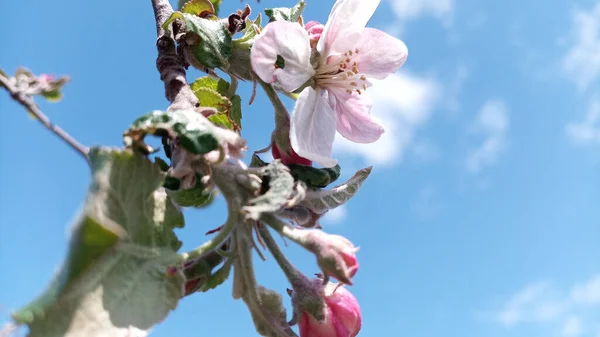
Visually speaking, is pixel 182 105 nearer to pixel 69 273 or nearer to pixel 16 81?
pixel 16 81

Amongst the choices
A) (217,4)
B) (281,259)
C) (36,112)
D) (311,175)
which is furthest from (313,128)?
(217,4)

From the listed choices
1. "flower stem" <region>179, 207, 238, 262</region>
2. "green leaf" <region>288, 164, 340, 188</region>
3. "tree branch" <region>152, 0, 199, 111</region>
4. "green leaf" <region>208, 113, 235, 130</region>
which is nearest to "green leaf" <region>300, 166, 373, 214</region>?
"green leaf" <region>288, 164, 340, 188</region>

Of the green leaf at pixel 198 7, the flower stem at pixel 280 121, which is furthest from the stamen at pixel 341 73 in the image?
the green leaf at pixel 198 7

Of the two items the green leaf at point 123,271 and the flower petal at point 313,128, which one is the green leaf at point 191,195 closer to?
the green leaf at point 123,271

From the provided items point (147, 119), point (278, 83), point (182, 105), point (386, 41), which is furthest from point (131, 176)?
point (386, 41)

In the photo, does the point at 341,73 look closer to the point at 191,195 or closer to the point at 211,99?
the point at 211,99

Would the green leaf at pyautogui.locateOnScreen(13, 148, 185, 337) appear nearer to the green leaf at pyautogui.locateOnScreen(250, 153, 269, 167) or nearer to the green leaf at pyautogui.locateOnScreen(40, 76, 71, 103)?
the green leaf at pyautogui.locateOnScreen(250, 153, 269, 167)
